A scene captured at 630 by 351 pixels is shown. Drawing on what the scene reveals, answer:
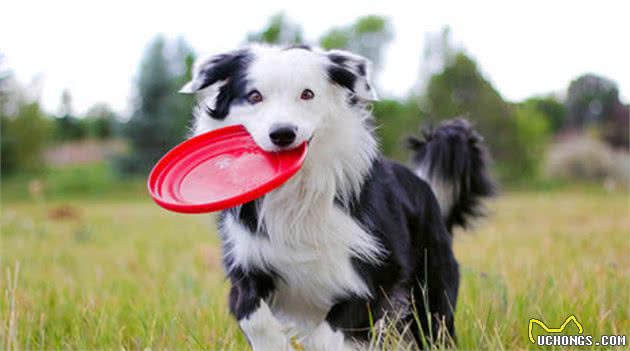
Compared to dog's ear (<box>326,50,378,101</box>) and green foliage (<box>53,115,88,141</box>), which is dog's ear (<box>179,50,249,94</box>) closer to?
dog's ear (<box>326,50,378,101</box>)

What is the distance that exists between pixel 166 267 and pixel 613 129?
28.2 meters

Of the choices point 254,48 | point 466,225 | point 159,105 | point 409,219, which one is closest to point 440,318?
point 409,219

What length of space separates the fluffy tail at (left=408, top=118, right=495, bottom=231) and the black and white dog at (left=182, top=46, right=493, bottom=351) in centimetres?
63

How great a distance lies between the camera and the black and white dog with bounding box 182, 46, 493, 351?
2908mm

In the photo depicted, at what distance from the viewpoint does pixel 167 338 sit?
324cm

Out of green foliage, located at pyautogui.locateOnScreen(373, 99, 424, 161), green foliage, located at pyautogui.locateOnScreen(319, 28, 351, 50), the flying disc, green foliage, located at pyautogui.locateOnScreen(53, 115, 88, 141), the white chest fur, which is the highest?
green foliage, located at pyautogui.locateOnScreen(319, 28, 351, 50)

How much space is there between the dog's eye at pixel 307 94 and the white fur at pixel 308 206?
0.07 feet

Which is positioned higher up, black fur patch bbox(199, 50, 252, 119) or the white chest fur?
black fur patch bbox(199, 50, 252, 119)

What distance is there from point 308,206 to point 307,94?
1.67 feet

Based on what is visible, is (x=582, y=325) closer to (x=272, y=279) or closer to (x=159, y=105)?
(x=272, y=279)

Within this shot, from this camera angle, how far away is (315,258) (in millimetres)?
2922

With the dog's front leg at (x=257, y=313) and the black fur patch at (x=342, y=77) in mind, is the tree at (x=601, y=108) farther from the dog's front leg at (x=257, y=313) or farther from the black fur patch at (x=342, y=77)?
the dog's front leg at (x=257, y=313)

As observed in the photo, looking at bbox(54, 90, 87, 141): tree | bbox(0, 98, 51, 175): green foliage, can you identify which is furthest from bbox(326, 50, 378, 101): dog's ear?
bbox(54, 90, 87, 141): tree

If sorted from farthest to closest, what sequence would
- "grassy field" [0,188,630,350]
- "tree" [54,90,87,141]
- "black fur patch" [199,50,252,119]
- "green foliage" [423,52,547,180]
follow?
"tree" [54,90,87,141]
"green foliage" [423,52,547,180]
"grassy field" [0,188,630,350]
"black fur patch" [199,50,252,119]
